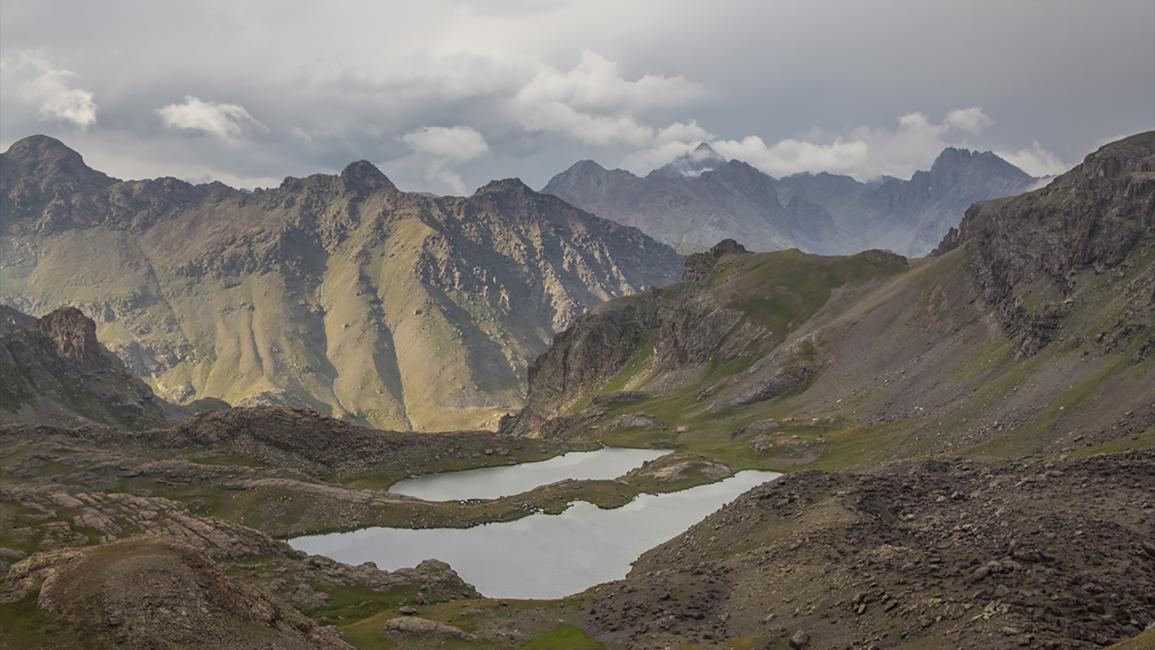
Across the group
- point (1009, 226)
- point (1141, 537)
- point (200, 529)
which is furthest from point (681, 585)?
point (1009, 226)

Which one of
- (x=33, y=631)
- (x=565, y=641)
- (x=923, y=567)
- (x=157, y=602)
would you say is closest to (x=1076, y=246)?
(x=923, y=567)

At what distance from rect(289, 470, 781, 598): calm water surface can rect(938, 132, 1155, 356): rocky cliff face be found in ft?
224

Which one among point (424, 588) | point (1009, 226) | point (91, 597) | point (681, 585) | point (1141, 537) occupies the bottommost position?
point (1141, 537)

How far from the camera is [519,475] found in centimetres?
13662

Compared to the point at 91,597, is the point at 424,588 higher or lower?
lower

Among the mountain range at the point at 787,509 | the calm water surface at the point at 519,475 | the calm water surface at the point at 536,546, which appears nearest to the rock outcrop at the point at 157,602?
the mountain range at the point at 787,509

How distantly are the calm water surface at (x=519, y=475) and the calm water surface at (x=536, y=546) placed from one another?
22.8 meters

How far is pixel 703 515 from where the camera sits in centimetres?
10119

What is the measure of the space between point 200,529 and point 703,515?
60238mm

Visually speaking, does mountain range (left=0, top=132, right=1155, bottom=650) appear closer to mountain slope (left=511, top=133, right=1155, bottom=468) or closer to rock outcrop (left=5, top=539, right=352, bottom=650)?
rock outcrop (left=5, top=539, right=352, bottom=650)

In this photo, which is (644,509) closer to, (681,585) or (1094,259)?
(681,585)

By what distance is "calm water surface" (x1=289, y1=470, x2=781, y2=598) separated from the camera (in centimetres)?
7888

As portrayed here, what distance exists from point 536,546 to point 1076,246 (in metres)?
117

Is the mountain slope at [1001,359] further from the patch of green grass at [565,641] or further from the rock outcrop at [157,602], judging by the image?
the rock outcrop at [157,602]
